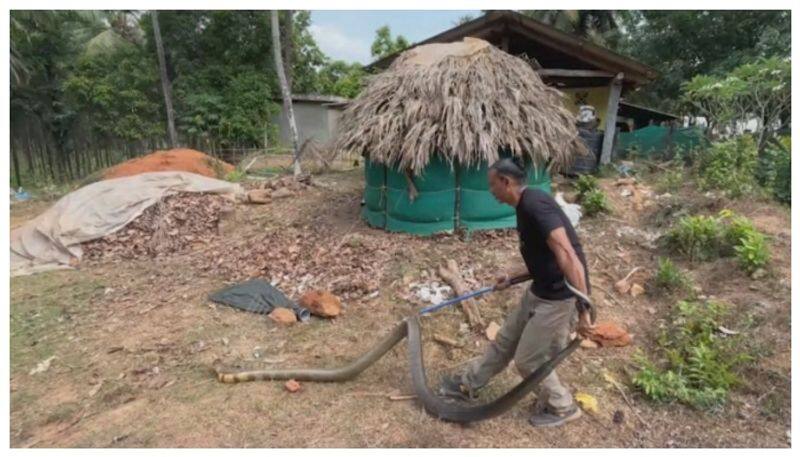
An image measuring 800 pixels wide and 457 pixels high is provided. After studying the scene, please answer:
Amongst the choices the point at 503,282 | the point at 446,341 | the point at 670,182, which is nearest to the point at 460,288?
the point at 446,341

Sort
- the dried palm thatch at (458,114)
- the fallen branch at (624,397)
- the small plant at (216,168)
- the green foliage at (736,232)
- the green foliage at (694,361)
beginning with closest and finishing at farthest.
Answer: the fallen branch at (624,397), the green foliage at (694,361), the green foliage at (736,232), the dried palm thatch at (458,114), the small plant at (216,168)

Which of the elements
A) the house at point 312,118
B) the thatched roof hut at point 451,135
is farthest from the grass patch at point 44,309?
the house at point 312,118

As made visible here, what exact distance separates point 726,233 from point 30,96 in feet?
59.0

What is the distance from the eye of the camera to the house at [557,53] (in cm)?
877

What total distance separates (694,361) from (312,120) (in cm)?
1535

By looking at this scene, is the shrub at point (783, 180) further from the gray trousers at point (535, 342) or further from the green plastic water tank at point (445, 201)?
the gray trousers at point (535, 342)

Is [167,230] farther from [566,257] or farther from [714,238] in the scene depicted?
[714,238]

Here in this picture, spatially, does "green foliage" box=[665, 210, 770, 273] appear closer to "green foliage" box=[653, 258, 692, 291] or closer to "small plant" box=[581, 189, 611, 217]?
"green foliage" box=[653, 258, 692, 291]

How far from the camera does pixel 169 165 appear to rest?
34.4ft

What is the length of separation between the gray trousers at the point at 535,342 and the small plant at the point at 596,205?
4159mm

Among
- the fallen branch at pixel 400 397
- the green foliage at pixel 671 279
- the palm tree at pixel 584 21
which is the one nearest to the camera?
the fallen branch at pixel 400 397

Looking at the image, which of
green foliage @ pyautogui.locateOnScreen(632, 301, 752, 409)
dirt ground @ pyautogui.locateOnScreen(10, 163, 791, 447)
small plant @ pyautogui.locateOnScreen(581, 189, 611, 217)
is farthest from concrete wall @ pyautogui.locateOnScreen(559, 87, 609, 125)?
green foliage @ pyautogui.locateOnScreen(632, 301, 752, 409)

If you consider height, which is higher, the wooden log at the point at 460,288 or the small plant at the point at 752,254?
the small plant at the point at 752,254

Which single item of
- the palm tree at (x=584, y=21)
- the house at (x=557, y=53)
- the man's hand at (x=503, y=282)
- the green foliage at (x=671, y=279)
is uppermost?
the palm tree at (x=584, y=21)
